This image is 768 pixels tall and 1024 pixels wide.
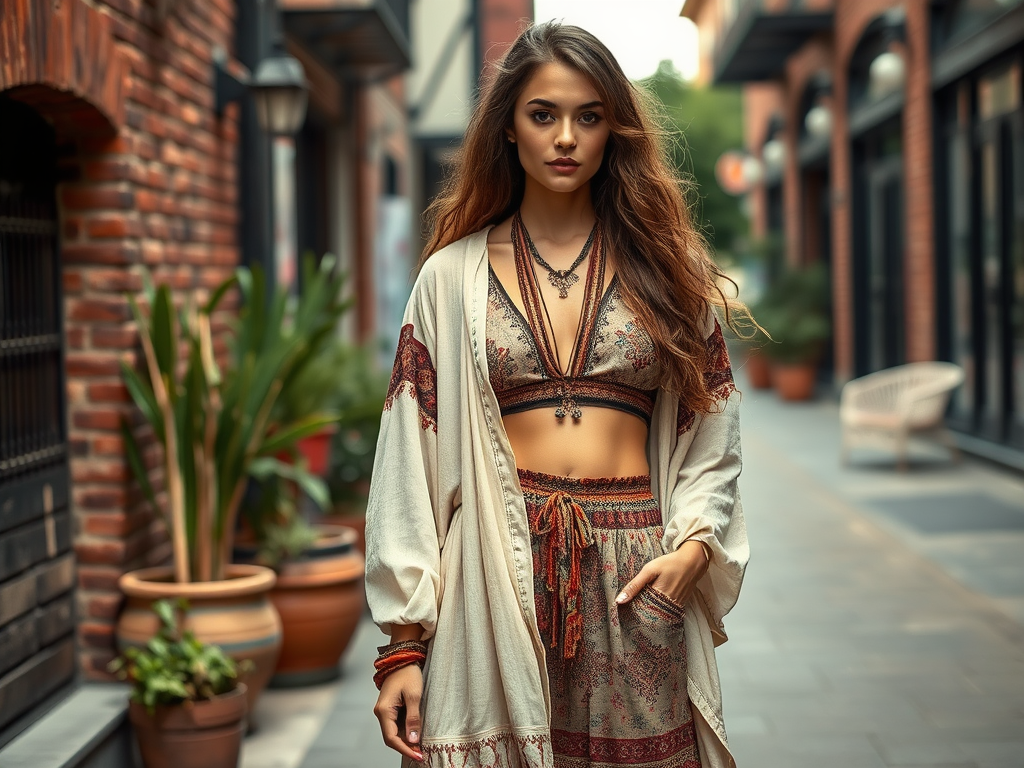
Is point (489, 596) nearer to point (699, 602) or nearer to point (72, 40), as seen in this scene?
point (699, 602)

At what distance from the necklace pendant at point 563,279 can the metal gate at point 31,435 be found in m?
2.06

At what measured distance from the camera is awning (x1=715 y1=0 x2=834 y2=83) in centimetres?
1555

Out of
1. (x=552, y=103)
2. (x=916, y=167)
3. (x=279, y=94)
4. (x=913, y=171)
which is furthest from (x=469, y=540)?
(x=913, y=171)

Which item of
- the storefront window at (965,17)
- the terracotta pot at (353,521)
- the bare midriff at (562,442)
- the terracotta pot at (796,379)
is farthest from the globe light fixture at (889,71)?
the bare midriff at (562,442)

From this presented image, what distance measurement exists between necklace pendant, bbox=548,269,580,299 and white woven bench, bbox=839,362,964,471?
8.49m

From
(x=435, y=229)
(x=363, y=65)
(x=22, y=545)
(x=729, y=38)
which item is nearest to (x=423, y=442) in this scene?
(x=435, y=229)

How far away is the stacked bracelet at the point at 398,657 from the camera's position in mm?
2115

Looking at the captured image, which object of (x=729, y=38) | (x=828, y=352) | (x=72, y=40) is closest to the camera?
(x=72, y=40)

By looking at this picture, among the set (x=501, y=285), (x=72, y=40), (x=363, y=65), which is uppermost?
(x=363, y=65)

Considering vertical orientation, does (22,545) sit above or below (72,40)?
below

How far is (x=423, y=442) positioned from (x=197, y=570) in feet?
7.84

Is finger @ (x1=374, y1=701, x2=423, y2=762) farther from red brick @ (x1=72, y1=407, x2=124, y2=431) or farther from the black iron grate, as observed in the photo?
red brick @ (x1=72, y1=407, x2=124, y2=431)

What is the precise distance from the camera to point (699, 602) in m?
2.33

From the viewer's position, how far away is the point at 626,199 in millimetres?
2365
